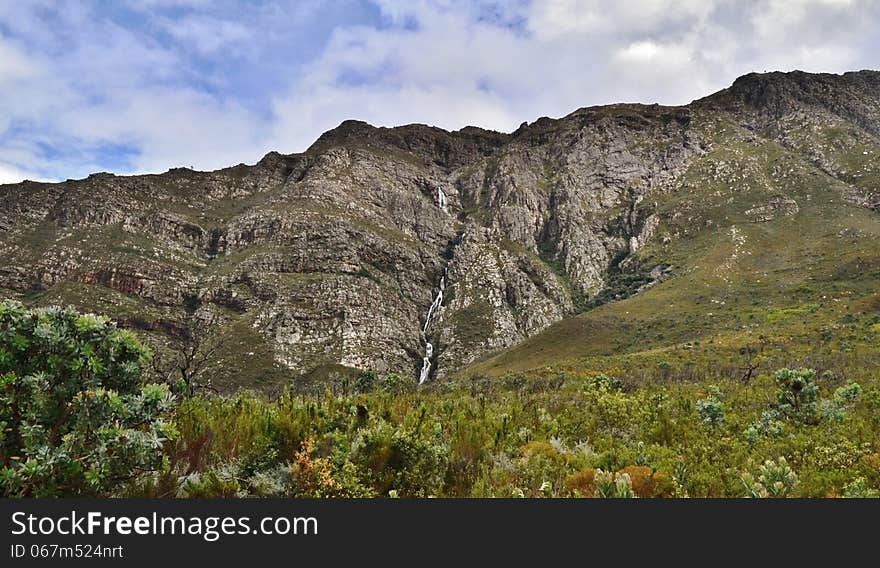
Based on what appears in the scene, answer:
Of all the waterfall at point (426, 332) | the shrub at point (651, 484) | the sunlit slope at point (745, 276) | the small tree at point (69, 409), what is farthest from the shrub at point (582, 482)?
the waterfall at point (426, 332)

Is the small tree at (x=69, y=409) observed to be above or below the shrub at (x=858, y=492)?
above

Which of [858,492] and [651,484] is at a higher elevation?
[858,492]

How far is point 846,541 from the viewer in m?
3.28

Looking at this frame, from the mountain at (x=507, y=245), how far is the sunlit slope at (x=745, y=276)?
63 cm

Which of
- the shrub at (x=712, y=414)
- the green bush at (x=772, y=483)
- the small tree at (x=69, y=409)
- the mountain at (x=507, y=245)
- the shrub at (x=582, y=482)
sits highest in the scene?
the mountain at (x=507, y=245)

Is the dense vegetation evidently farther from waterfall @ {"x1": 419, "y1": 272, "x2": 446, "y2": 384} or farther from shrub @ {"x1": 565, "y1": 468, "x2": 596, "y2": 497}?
waterfall @ {"x1": 419, "y1": 272, "x2": 446, "y2": 384}

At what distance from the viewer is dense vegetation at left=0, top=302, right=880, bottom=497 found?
4.14 metres

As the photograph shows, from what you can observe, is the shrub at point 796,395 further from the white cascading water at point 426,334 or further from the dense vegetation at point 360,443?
the white cascading water at point 426,334

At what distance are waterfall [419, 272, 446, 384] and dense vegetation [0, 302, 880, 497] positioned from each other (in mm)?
95670

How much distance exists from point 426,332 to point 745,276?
238ft

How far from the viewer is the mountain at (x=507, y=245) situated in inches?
3238

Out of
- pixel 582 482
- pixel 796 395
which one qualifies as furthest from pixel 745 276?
pixel 582 482

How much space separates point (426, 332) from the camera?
12000 centimetres

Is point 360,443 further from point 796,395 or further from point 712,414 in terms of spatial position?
point 796,395
